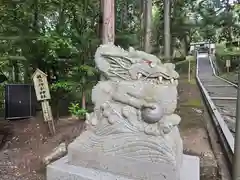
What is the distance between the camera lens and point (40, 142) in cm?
432

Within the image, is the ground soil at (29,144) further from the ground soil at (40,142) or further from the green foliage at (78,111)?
the green foliage at (78,111)

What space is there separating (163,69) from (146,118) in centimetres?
42

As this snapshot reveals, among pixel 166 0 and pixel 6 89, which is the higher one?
pixel 166 0

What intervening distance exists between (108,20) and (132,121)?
186 centimetres

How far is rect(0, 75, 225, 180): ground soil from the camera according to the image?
3.42 m

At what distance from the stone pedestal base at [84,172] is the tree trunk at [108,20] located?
5.95 feet

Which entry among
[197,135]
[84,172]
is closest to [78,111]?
[197,135]

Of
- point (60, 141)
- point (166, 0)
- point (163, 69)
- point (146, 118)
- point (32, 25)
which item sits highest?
point (166, 0)

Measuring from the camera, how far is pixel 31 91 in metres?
5.52

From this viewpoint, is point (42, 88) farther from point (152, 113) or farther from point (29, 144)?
point (152, 113)

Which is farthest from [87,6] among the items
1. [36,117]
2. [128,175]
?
[128,175]

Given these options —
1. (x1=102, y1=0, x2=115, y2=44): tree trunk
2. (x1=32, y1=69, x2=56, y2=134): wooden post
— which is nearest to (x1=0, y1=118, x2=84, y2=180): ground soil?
(x1=32, y1=69, x2=56, y2=134): wooden post

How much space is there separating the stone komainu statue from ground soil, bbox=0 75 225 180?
51.8 inches

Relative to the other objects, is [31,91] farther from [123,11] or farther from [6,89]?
[123,11]
